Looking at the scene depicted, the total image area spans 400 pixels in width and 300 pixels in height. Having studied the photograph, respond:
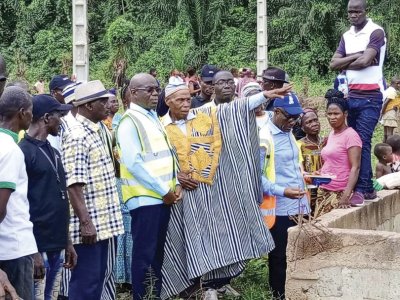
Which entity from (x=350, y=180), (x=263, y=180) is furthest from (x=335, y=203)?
(x=263, y=180)

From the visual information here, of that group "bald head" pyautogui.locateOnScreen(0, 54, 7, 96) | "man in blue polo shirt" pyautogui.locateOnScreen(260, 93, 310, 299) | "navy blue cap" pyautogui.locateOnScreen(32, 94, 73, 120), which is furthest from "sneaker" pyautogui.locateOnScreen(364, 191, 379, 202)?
"bald head" pyautogui.locateOnScreen(0, 54, 7, 96)

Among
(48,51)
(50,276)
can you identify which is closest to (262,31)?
(50,276)

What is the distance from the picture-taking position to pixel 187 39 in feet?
94.3

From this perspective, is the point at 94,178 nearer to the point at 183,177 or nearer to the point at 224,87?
the point at 183,177

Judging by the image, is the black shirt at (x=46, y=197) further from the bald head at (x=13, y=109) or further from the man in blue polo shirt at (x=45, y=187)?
the bald head at (x=13, y=109)

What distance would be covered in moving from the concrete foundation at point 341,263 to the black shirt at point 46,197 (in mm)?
1593

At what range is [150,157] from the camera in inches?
219

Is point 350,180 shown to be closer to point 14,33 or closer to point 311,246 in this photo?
point 311,246

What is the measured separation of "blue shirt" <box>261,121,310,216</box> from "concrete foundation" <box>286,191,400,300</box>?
68 cm

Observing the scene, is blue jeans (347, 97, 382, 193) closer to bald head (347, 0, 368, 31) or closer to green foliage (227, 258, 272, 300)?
bald head (347, 0, 368, 31)

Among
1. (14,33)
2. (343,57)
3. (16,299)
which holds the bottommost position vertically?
(16,299)

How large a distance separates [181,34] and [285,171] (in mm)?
22685

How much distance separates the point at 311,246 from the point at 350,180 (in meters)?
1.26

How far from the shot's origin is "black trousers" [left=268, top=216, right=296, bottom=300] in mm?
6340
